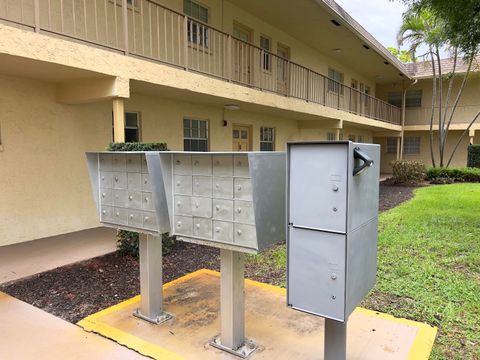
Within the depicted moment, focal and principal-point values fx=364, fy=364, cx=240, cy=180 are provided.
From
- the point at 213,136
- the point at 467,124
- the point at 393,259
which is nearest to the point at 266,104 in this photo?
the point at 213,136

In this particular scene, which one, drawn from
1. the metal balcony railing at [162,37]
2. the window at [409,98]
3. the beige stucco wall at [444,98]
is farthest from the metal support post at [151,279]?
the window at [409,98]

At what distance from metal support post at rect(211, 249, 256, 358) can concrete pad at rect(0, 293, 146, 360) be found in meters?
0.71

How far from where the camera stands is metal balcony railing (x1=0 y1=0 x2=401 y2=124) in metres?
6.00

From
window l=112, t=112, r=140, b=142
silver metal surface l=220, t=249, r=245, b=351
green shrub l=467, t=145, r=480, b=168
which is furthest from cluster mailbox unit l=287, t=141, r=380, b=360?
green shrub l=467, t=145, r=480, b=168

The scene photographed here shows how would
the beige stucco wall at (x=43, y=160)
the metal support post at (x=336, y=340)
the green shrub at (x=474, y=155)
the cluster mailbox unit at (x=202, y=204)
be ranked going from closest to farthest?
the metal support post at (x=336, y=340), the cluster mailbox unit at (x=202, y=204), the beige stucco wall at (x=43, y=160), the green shrub at (x=474, y=155)

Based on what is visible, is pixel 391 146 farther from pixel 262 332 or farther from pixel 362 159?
pixel 362 159

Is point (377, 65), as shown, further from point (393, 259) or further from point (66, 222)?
point (66, 222)

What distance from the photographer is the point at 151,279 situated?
347cm

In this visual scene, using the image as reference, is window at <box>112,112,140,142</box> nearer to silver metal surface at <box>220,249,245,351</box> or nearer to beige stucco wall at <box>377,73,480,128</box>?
silver metal surface at <box>220,249,245,351</box>

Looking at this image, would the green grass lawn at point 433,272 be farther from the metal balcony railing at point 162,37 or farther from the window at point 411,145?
the window at point 411,145

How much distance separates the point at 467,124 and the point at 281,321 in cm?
2174

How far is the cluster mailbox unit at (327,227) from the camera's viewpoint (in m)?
2.16

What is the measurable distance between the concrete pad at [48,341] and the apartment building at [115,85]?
3.16 meters

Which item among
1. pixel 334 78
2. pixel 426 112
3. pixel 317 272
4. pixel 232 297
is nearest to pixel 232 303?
pixel 232 297
